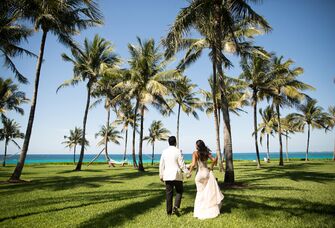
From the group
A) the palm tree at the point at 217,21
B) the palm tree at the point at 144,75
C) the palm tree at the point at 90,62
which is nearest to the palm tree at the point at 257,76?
the palm tree at the point at 144,75

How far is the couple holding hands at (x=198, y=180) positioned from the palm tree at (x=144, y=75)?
1484 cm

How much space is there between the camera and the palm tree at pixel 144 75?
21.0 m

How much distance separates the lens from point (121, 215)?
5805 millimetres

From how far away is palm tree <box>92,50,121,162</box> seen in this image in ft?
70.2

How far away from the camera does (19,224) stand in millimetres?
5160

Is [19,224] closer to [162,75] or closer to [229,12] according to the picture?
[229,12]

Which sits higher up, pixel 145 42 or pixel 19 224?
pixel 145 42

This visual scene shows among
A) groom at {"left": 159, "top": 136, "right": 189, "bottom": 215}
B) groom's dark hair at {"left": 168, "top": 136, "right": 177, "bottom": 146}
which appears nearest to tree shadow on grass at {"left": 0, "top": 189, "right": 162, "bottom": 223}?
groom at {"left": 159, "top": 136, "right": 189, "bottom": 215}

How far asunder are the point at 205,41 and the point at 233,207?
38.4 feet

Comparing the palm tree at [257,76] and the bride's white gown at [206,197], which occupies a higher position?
the palm tree at [257,76]

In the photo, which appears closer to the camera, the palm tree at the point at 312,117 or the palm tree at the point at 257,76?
the palm tree at the point at 257,76

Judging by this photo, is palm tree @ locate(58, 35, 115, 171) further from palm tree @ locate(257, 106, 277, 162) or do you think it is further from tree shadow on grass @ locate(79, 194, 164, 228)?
palm tree @ locate(257, 106, 277, 162)

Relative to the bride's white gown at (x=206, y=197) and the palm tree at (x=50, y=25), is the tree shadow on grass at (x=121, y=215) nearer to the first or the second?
the bride's white gown at (x=206, y=197)

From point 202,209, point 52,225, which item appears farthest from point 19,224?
point 202,209
